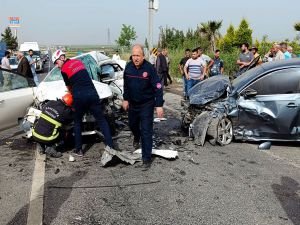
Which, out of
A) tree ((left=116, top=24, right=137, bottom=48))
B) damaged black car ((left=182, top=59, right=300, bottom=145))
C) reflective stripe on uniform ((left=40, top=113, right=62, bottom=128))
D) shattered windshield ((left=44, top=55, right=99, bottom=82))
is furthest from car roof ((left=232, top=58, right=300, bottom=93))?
tree ((left=116, top=24, right=137, bottom=48))

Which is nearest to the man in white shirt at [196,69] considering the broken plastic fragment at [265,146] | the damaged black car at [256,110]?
the damaged black car at [256,110]

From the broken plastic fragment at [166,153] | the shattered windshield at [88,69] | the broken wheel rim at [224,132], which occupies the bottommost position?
the broken plastic fragment at [166,153]

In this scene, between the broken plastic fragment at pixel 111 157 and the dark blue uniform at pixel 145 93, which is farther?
the broken plastic fragment at pixel 111 157

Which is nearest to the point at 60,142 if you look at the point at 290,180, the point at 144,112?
the point at 144,112

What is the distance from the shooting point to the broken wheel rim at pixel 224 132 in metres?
7.04

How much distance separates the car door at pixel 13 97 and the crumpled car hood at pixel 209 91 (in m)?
3.19

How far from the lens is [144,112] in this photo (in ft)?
19.3

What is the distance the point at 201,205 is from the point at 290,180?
156 centimetres

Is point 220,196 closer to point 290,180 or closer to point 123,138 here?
point 290,180

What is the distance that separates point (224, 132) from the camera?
712cm

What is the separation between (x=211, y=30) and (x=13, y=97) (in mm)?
29973

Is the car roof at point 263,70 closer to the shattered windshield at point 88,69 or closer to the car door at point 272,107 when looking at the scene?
the car door at point 272,107

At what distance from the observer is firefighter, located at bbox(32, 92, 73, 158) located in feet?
21.0

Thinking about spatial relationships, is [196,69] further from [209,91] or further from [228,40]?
[228,40]
